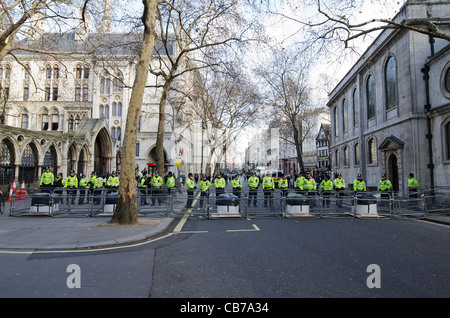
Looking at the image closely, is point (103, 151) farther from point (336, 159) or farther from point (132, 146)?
point (336, 159)

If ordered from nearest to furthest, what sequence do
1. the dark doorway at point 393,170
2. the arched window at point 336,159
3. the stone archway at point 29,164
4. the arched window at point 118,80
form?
the arched window at point 118,80 < the dark doorway at point 393,170 < the stone archway at point 29,164 < the arched window at point 336,159

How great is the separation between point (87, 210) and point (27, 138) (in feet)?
37.9

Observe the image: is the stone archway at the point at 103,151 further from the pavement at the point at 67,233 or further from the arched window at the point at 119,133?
A: the pavement at the point at 67,233

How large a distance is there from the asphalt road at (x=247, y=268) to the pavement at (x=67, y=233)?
1.63ft

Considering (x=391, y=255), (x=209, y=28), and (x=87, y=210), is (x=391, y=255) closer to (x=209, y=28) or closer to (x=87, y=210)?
(x=87, y=210)

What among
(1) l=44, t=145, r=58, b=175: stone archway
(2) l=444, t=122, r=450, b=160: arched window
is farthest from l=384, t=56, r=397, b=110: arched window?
(1) l=44, t=145, r=58, b=175: stone archway

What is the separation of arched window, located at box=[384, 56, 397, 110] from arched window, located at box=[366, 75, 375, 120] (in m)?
2.58

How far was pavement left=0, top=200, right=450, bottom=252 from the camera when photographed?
6223 millimetres

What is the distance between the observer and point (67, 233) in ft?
24.3

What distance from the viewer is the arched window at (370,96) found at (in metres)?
23.0

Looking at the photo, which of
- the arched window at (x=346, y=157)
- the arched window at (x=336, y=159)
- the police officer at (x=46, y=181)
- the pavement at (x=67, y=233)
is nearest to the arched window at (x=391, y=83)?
the arched window at (x=346, y=157)

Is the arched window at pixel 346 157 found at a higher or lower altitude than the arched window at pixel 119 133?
lower

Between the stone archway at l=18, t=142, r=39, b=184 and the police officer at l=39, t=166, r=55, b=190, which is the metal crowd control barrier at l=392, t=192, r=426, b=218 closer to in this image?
the police officer at l=39, t=166, r=55, b=190

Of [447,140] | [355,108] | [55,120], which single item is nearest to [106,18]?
[447,140]
